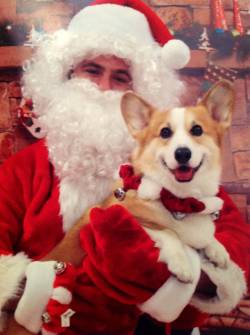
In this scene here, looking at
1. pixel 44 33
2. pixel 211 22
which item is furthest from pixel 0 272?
pixel 211 22

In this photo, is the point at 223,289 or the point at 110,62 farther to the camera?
the point at 110,62

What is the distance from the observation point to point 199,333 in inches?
48.3

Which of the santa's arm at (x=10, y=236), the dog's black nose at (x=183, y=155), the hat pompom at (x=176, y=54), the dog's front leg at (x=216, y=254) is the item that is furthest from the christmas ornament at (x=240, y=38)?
the santa's arm at (x=10, y=236)

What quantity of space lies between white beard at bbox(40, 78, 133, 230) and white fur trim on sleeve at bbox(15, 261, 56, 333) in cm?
19

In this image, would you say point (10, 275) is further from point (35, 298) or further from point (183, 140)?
point (183, 140)

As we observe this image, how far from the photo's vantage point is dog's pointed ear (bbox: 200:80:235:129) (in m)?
1.11

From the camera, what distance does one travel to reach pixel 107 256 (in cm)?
100

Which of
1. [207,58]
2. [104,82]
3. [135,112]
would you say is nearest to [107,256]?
[135,112]

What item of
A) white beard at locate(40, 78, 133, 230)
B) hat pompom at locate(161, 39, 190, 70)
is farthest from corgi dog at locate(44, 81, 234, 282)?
hat pompom at locate(161, 39, 190, 70)

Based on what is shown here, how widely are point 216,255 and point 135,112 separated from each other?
0.40m

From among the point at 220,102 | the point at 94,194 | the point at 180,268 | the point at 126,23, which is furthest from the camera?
the point at 126,23

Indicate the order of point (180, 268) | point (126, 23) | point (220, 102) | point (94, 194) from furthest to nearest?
point (126, 23) → point (94, 194) → point (220, 102) → point (180, 268)

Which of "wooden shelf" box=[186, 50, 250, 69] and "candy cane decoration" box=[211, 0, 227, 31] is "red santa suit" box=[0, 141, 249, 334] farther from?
"candy cane decoration" box=[211, 0, 227, 31]

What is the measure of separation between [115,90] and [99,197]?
1.01 feet
